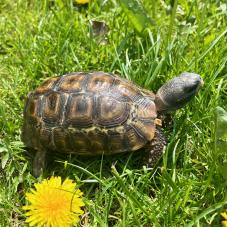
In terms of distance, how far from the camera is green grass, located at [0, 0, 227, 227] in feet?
8.10

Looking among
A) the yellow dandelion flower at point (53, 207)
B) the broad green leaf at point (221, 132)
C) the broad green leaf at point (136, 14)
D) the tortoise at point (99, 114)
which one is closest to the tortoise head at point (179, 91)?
the tortoise at point (99, 114)

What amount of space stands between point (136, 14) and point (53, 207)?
1532 mm

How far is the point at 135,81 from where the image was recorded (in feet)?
10.1

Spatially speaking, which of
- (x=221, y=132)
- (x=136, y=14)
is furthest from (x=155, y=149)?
(x=136, y=14)

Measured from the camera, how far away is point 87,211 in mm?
2629

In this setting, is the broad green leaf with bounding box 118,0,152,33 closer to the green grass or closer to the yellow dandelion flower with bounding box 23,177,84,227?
the green grass

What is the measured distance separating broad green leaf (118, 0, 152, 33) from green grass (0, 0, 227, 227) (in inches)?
3.3

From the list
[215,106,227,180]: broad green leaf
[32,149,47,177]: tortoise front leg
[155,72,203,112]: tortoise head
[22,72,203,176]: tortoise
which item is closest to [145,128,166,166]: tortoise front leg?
[22,72,203,176]: tortoise

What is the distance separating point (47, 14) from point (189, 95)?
1.47m

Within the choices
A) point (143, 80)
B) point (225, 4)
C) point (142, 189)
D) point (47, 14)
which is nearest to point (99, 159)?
point (142, 189)

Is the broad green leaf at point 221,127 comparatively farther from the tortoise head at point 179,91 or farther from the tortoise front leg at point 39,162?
the tortoise front leg at point 39,162

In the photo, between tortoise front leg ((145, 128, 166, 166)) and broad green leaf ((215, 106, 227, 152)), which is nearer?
broad green leaf ((215, 106, 227, 152))

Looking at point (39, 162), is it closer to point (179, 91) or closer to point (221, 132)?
point (179, 91)

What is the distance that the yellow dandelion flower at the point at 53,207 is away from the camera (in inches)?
91.0
